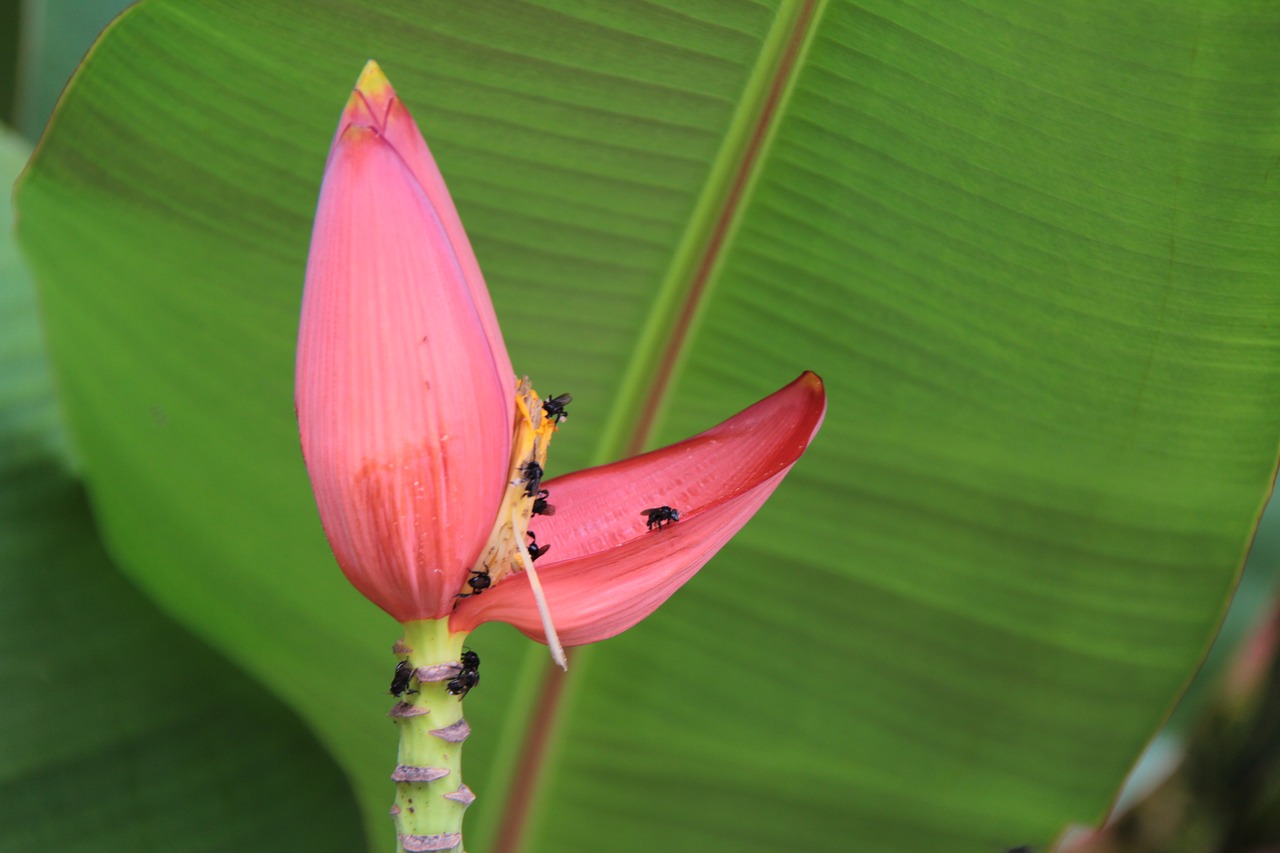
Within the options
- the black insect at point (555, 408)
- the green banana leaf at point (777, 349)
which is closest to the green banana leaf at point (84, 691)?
the green banana leaf at point (777, 349)

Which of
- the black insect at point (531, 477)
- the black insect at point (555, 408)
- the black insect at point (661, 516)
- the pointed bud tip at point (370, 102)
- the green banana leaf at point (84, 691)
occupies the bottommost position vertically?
the green banana leaf at point (84, 691)

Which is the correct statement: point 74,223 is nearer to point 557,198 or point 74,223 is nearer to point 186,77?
point 186,77

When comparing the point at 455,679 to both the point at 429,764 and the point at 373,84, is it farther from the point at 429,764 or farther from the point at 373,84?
the point at 373,84

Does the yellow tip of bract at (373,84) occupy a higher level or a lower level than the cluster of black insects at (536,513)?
higher

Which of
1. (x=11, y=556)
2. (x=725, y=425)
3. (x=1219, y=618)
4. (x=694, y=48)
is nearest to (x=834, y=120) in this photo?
(x=694, y=48)

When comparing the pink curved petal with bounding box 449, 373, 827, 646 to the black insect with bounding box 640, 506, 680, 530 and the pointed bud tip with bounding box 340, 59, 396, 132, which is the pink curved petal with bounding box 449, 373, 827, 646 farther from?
the pointed bud tip with bounding box 340, 59, 396, 132

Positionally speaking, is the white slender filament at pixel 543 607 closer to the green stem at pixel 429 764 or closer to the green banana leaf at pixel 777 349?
the green stem at pixel 429 764

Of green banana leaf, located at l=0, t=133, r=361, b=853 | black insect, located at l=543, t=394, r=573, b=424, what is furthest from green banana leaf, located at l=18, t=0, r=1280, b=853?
black insect, located at l=543, t=394, r=573, b=424
